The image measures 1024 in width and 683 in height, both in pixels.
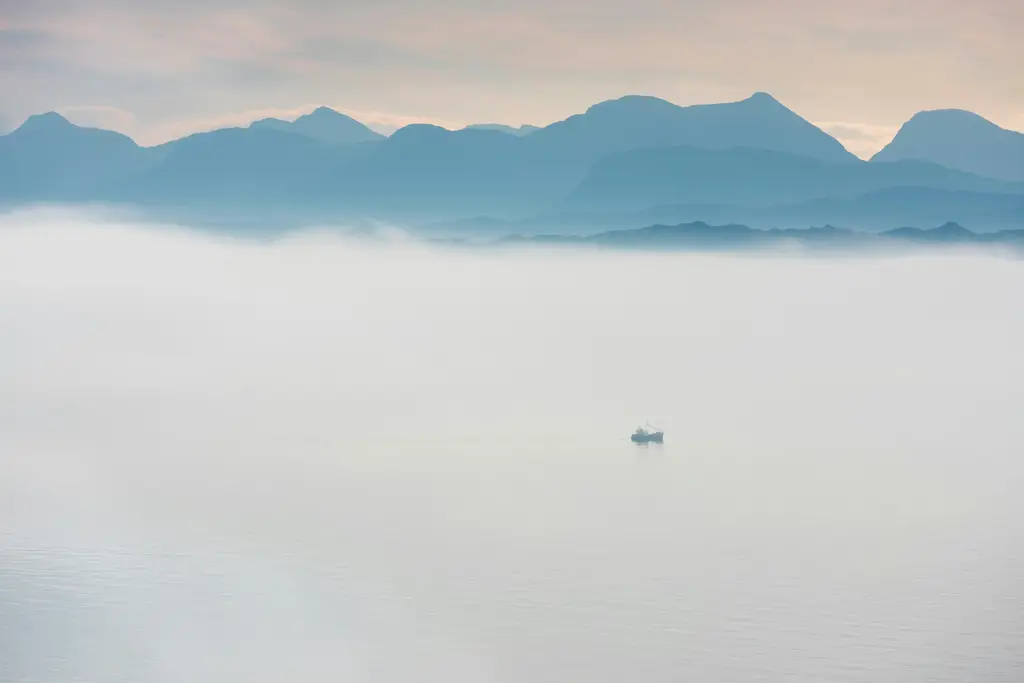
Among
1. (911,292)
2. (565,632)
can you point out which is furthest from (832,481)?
(911,292)

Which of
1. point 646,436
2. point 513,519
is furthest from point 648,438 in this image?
point 513,519

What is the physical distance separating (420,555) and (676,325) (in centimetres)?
7112

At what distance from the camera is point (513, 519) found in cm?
3238

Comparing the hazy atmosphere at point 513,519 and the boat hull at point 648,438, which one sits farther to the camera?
the boat hull at point 648,438

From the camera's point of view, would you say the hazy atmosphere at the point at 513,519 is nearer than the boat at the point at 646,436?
Yes

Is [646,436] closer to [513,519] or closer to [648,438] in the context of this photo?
[648,438]

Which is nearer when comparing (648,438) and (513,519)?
(513,519)

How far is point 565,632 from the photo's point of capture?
2406 cm

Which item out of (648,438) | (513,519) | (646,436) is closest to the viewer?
(513,519)

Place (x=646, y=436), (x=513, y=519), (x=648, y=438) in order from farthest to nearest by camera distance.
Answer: (x=648, y=438) < (x=646, y=436) < (x=513, y=519)

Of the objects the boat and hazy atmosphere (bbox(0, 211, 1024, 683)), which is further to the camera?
the boat

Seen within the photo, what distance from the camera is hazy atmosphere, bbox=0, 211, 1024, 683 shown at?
2358 centimetres

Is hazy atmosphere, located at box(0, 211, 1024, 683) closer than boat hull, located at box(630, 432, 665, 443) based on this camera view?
Yes

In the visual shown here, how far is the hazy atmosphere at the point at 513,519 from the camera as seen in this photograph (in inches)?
928
